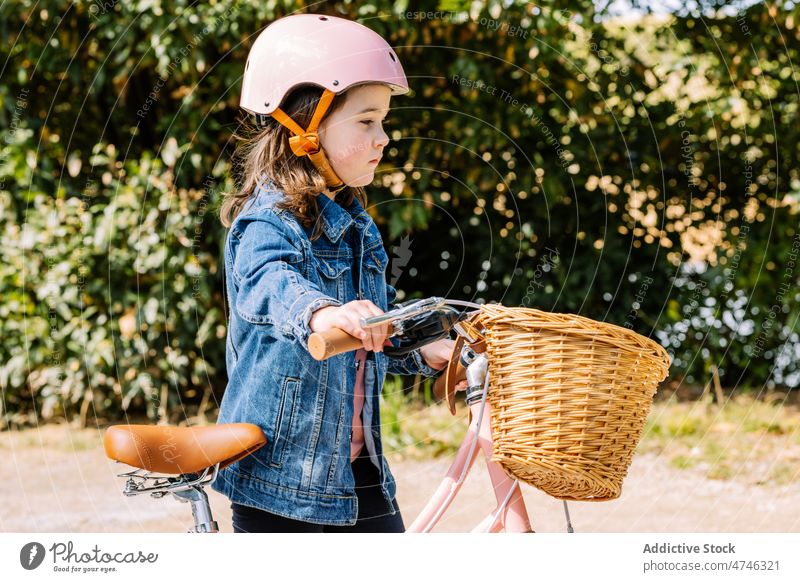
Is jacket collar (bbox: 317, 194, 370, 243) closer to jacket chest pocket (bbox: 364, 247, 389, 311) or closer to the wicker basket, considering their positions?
jacket chest pocket (bbox: 364, 247, 389, 311)

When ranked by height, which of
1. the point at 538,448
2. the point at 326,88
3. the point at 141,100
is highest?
the point at 141,100

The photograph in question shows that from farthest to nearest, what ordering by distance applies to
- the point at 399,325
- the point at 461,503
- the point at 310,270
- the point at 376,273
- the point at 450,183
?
the point at 450,183 < the point at 461,503 < the point at 376,273 < the point at 310,270 < the point at 399,325

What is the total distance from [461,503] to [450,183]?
1925 millimetres

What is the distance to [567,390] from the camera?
2018 mm


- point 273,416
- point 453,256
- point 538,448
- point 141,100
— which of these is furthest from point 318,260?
point 141,100

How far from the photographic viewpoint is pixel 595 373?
79.4 inches

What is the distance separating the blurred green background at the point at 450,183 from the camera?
19.0 ft

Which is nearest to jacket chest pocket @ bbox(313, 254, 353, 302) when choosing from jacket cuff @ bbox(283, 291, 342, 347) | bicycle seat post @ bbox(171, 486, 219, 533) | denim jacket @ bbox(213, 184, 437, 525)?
denim jacket @ bbox(213, 184, 437, 525)

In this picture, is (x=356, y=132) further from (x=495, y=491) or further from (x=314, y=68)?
(x=495, y=491)

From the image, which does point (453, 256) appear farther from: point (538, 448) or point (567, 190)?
point (538, 448)
